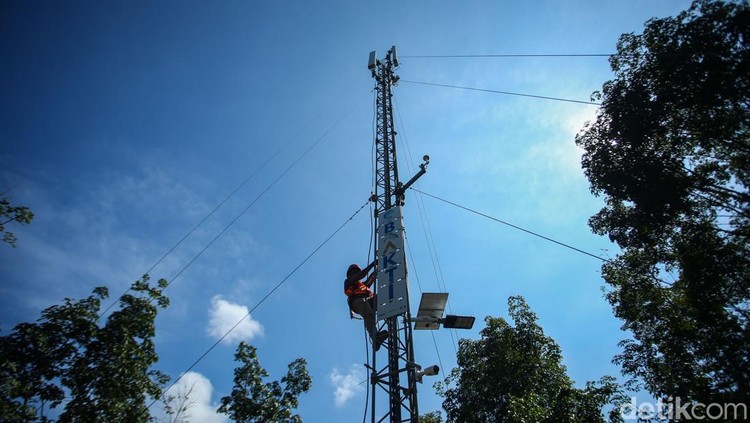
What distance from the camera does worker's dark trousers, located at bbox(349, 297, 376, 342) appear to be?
10362mm

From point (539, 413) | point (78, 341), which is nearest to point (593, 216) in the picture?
point (539, 413)

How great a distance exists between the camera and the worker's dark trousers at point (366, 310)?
10362mm

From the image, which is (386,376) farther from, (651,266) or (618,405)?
(651,266)

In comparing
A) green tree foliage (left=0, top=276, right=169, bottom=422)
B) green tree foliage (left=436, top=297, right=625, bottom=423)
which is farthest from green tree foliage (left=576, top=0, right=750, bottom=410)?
green tree foliage (left=0, top=276, right=169, bottom=422)

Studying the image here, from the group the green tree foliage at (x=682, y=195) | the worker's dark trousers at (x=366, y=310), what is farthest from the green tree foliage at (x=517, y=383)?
the worker's dark trousers at (x=366, y=310)

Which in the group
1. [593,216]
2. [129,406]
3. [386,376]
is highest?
[593,216]

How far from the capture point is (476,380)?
48.1ft

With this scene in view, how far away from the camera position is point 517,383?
44.6ft

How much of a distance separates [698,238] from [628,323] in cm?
308

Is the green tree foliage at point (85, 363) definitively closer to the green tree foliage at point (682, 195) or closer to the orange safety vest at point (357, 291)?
the orange safety vest at point (357, 291)

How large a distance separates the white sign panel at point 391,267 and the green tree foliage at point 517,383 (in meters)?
6.08

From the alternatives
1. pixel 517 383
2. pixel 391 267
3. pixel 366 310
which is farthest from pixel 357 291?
pixel 517 383

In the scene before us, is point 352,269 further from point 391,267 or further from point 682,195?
point 682,195

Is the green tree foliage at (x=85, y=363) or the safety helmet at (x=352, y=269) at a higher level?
the safety helmet at (x=352, y=269)
